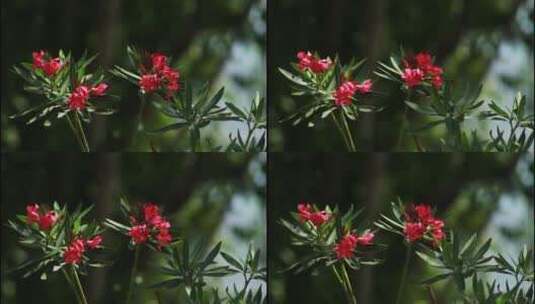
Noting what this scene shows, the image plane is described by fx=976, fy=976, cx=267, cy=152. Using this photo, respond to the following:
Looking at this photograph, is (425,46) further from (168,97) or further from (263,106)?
(168,97)

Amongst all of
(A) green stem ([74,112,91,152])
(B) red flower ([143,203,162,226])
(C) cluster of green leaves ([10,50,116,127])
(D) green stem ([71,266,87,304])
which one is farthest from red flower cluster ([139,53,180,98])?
(D) green stem ([71,266,87,304])

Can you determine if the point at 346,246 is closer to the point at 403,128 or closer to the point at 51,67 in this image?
the point at 403,128

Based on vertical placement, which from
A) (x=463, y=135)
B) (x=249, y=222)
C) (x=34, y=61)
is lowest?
(x=249, y=222)

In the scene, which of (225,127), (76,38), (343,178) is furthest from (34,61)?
(343,178)

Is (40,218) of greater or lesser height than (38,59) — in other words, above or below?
below

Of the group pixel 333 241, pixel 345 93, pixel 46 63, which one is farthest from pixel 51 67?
pixel 333 241

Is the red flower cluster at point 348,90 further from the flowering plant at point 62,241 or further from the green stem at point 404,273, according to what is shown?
the flowering plant at point 62,241
